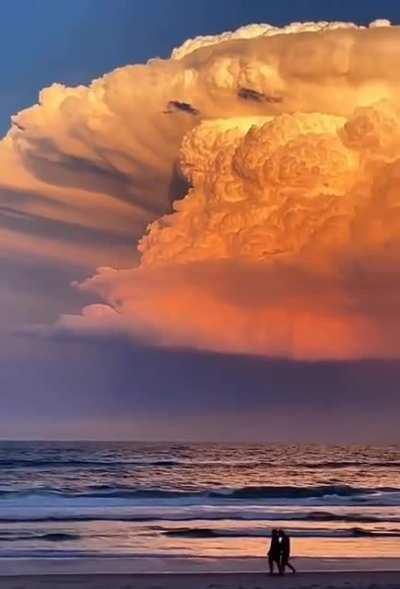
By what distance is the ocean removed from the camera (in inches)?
1316

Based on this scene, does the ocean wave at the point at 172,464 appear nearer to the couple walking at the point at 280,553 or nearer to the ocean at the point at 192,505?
the ocean at the point at 192,505

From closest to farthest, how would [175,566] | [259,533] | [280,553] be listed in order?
[280,553], [175,566], [259,533]

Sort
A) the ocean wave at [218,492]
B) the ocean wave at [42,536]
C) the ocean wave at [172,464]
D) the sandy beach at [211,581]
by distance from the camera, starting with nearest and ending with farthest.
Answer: the sandy beach at [211,581] → the ocean wave at [42,536] → the ocean wave at [218,492] → the ocean wave at [172,464]

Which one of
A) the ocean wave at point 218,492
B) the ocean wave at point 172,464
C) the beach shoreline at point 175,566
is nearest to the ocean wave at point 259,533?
the beach shoreline at point 175,566

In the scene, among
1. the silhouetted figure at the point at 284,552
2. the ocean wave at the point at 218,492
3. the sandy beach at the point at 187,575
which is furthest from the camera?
the ocean wave at the point at 218,492

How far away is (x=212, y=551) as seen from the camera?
3164cm

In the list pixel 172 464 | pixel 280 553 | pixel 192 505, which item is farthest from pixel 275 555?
pixel 172 464

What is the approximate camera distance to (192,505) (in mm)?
53750

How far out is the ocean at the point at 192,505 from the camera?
3344 centimetres

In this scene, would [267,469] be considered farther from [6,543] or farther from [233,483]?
[6,543]

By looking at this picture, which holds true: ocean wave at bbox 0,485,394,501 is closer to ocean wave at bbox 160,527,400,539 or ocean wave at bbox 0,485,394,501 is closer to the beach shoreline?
ocean wave at bbox 160,527,400,539

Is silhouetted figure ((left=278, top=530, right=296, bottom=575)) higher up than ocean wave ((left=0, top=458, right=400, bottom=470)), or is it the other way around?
ocean wave ((left=0, top=458, right=400, bottom=470))

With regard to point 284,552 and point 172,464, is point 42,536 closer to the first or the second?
point 284,552

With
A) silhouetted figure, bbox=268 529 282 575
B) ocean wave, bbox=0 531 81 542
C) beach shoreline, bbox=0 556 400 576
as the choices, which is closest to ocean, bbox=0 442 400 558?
ocean wave, bbox=0 531 81 542
